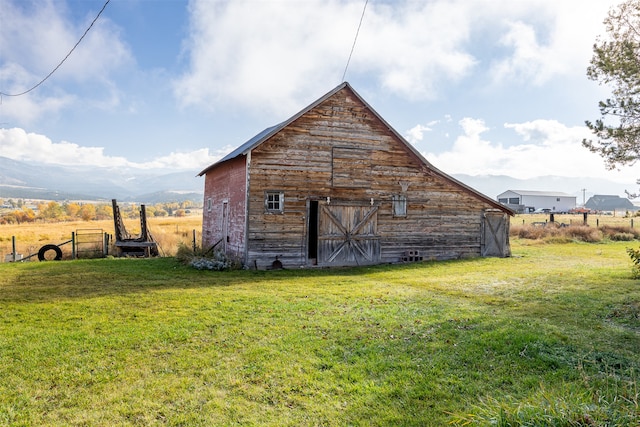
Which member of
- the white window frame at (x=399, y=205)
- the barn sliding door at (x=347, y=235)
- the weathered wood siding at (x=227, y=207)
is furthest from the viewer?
the white window frame at (x=399, y=205)

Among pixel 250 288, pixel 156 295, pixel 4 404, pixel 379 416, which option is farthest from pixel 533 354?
pixel 156 295

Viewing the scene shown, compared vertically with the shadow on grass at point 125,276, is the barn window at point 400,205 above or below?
above

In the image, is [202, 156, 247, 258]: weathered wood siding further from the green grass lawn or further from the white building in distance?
the white building in distance

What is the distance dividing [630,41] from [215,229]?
62.0 ft

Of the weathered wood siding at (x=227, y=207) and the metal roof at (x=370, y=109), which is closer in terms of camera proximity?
the metal roof at (x=370, y=109)

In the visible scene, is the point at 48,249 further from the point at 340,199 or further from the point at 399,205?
the point at 399,205

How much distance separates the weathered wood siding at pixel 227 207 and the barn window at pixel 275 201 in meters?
0.99

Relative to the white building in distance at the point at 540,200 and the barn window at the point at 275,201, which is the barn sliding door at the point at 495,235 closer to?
the barn window at the point at 275,201

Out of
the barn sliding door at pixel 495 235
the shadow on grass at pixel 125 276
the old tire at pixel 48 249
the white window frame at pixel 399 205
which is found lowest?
the shadow on grass at pixel 125 276

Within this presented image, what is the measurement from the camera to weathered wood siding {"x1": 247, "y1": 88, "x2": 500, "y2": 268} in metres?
17.1

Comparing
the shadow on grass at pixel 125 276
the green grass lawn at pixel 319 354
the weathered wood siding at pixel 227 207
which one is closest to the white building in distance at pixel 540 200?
the shadow on grass at pixel 125 276

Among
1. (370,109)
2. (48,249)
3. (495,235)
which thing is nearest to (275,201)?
(370,109)

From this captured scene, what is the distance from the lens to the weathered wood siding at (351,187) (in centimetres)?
1709

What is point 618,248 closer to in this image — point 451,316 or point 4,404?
point 451,316
